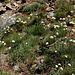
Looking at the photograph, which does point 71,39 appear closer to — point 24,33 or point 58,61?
point 58,61

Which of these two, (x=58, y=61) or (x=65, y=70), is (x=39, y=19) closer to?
(x=58, y=61)

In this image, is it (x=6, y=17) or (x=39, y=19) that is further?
(x=6, y=17)

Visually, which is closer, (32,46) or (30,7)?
(32,46)

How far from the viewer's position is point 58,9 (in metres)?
10.6

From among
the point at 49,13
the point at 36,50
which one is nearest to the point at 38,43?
the point at 36,50

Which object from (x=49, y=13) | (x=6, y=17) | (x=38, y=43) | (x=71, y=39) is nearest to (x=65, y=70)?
(x=71, y=39)

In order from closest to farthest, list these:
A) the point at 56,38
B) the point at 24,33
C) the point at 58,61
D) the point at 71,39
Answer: the point at 58,61
the point at 71,39
the point at 56,38
the point at 24,33

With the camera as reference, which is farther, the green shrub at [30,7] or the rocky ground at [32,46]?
the green shrub at [30,7]

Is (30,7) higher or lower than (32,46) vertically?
higher

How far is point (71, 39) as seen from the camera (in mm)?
7688

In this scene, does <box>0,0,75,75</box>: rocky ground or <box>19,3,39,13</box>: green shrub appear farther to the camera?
<box>19,3,39,13</box>: green shrub

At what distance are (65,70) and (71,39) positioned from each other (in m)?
1.71

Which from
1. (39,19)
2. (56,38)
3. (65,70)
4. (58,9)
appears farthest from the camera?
(58,9)

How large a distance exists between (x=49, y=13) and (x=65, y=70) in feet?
15.7
